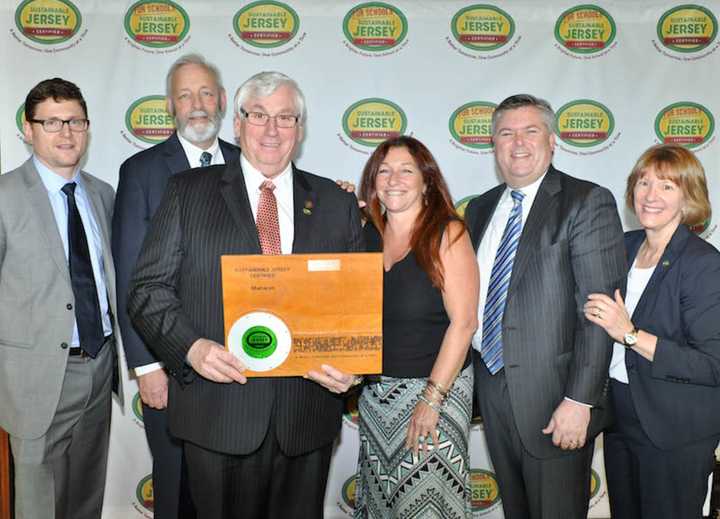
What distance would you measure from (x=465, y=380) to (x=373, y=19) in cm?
230

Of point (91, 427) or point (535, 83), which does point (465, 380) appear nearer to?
point (91, 427)

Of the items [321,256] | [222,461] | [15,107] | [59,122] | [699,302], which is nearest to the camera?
[321,256]

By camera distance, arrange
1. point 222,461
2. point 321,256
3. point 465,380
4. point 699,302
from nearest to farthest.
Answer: point 321,256 < point 222,461 < point 699,302 < point 465,380

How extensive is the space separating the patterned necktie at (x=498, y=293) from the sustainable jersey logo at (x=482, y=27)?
1634 mm

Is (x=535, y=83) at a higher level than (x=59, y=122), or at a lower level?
higher

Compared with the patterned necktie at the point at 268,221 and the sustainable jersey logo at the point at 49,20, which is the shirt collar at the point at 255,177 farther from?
the sustainable jersey logo at the point at 49,20

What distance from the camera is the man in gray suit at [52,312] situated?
256cm

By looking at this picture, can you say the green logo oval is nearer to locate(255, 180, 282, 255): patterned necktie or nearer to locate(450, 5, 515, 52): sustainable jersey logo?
locate(255, 180, 282, 255): patterned necktie

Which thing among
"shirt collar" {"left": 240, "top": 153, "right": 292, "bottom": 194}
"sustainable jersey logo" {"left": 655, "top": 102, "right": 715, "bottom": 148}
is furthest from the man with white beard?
"sustainable jersey logo" {"left": 655, "top": 102, "right": 715, "bottom": 148}

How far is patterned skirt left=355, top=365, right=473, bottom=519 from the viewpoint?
224 cm

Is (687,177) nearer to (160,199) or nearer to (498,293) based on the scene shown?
(498,293)

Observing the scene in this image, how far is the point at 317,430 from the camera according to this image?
Result: 2.04 metres

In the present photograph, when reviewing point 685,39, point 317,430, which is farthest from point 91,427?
point 685,39

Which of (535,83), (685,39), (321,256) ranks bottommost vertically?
(321,256)
